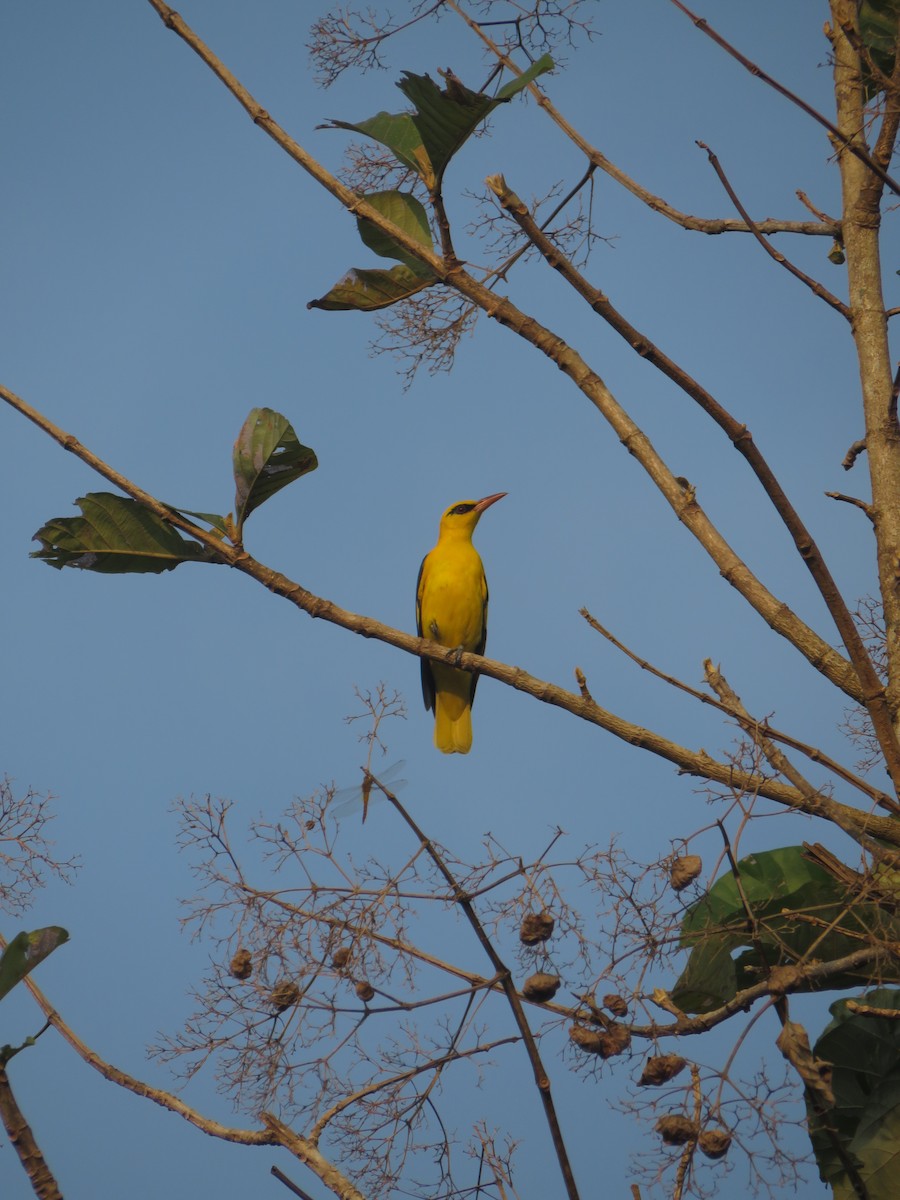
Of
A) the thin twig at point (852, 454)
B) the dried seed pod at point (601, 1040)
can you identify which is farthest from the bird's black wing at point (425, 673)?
the dried seed pod at point (601, 1040)

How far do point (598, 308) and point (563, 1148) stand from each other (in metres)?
1.68

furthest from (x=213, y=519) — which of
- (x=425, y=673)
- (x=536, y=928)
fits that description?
(x=425, y=673)

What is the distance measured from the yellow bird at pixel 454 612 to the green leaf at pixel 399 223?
4.43m

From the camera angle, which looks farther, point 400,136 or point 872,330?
point 872,330

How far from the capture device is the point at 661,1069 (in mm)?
1992

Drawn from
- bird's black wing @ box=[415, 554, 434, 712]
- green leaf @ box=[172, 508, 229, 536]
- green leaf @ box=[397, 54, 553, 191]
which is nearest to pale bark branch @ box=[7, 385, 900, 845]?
green leaf @ box=[172, 508, 229, 536]

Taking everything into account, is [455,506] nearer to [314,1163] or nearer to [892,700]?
[892,700]

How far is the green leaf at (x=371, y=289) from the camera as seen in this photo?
297 centimetres

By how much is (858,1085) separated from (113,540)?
6.83ft

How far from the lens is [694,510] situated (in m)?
2.80

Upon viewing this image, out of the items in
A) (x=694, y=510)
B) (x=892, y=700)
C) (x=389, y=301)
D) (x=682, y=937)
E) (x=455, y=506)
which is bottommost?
(x=682, y=937)

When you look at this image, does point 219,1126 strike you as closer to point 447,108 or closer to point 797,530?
point 797,530

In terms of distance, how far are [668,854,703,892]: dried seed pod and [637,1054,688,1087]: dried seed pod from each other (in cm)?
30

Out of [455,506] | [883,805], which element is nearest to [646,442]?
[883,805]
